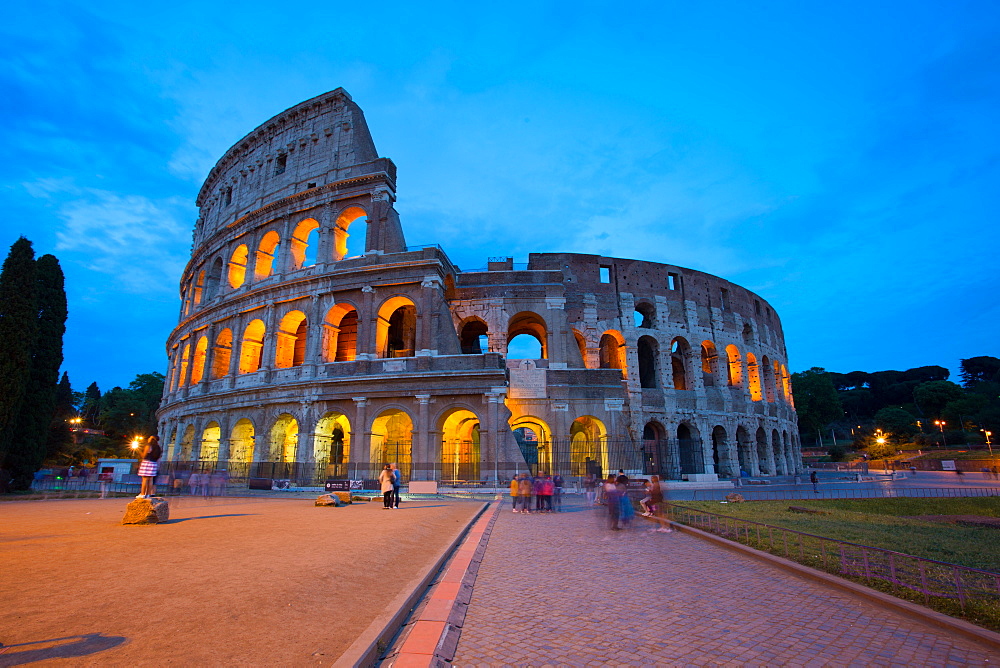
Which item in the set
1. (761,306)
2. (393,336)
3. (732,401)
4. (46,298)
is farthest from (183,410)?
(761,306)

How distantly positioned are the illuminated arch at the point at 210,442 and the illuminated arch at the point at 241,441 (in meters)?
1.09

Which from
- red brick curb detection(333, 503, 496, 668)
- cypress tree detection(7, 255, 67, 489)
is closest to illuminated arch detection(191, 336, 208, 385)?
cypress tree detection(7, 255, 67, 489)

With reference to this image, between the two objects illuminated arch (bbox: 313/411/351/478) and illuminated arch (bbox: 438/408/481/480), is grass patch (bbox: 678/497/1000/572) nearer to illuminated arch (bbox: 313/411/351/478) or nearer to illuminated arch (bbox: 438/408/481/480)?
illuminated arch (bbox: 438/408/481/480)

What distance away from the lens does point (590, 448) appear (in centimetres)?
2514

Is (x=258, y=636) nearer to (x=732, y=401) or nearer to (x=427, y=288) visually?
(x=427, y=288)

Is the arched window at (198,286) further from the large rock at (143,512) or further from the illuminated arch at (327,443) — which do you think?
the large rock at (143,512)

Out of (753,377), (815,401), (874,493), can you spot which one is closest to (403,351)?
(874,493)

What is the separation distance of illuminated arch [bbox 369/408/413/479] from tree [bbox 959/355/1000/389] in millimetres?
96246

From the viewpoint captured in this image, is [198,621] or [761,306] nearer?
[198,621]

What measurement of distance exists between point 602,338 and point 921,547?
2461 centimetres

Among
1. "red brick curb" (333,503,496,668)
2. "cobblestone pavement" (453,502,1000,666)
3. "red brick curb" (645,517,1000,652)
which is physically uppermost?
"red brick curb" (333,503,496,668)

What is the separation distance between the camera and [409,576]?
5.75 m

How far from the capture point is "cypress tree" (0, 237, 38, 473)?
17.0 m

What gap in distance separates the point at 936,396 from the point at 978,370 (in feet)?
96.8
